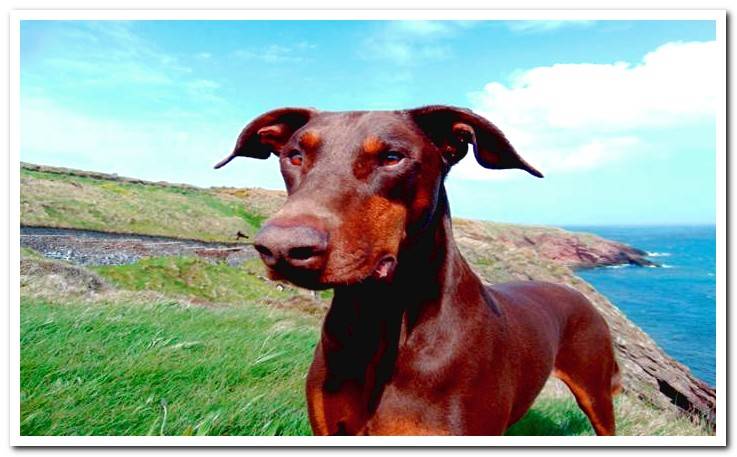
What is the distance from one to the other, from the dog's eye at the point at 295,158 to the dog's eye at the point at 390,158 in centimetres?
30

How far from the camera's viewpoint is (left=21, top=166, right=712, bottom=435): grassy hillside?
7.60ft

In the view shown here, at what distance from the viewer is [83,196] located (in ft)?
23.0

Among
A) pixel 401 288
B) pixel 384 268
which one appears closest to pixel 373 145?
pixel 384 268

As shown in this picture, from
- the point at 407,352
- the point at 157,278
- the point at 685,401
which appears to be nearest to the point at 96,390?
the point at 407,352

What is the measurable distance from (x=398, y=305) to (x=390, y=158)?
20.7 inches

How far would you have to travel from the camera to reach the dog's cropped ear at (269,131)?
2.05m

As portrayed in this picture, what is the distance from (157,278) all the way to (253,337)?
4462mm

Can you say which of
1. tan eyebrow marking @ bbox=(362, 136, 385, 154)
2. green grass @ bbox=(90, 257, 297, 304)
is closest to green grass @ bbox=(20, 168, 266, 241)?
green grass @ bbox=(90, 257, 297, 304)

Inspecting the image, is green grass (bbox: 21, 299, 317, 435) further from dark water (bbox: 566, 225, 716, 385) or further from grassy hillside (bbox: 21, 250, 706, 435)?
dark water (bbox: 566, 225, 716, 385)

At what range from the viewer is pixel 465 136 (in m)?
1.86

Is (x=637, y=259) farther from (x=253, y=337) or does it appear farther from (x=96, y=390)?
(x=96, y=390)
